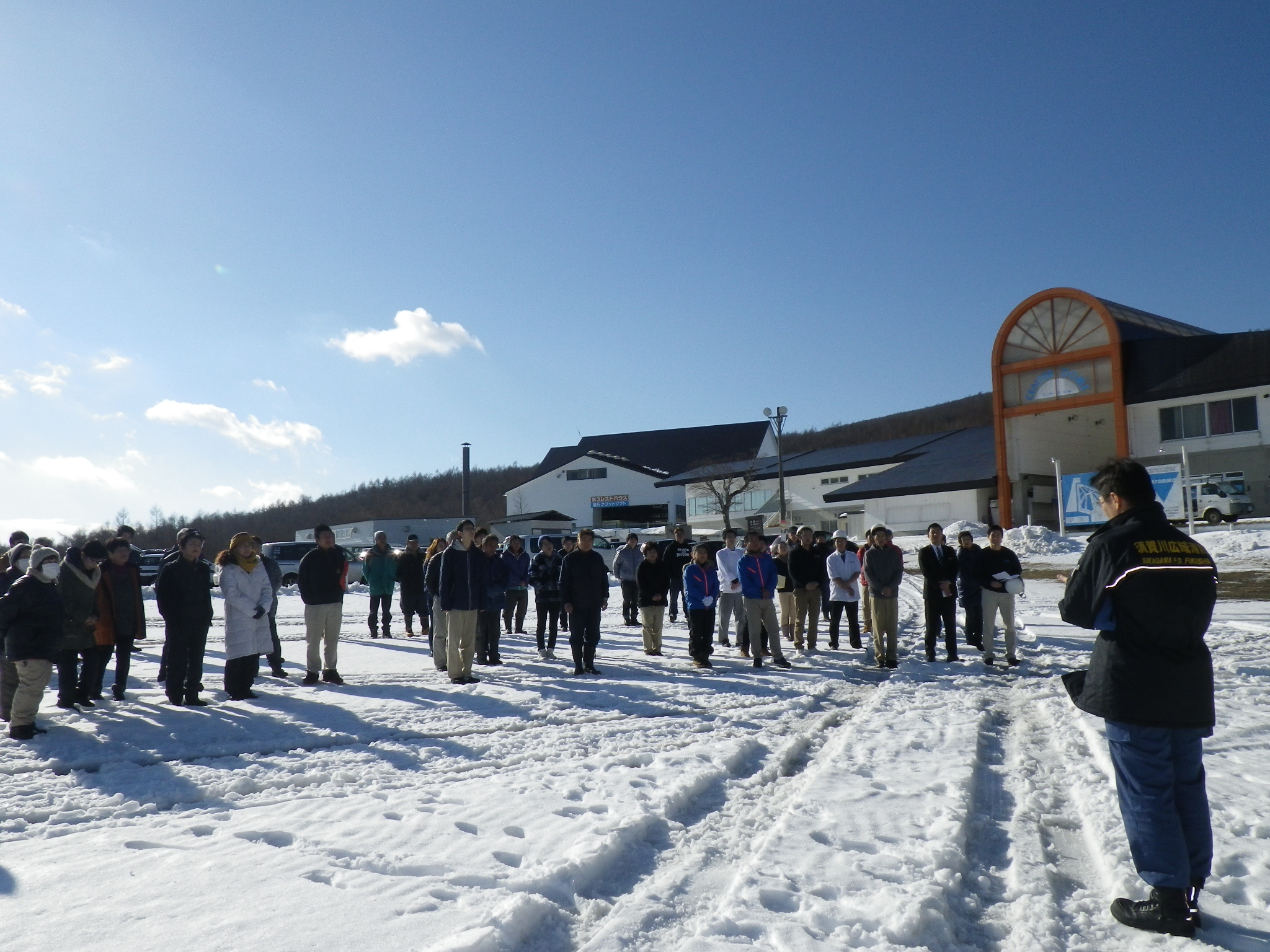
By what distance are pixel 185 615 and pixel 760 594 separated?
20.4 ft

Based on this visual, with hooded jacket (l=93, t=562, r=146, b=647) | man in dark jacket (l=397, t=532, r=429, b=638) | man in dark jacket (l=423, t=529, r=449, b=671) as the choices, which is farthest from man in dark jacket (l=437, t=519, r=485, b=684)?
man in dark jacket (l=397, t=532, r=429, b=638)

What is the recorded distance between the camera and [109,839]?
438cm

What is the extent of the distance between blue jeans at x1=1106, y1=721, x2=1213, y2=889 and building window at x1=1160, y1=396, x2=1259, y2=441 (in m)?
34.0

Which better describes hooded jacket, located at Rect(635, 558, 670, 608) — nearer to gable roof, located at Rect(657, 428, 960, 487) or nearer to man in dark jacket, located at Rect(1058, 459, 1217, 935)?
man in dark jacket, located at Rect(1058, 459, 1217, 935)

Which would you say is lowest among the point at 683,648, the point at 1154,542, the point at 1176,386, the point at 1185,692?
the point at 683,648

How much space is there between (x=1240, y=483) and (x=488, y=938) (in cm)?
3485

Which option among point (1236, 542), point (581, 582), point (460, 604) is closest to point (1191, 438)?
point (1236, 542)

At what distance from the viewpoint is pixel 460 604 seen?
9.59 metres

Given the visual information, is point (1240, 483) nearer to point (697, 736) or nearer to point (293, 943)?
point (697, 736)

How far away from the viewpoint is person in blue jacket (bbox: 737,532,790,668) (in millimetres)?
10531

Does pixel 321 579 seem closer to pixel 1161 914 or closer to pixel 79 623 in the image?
pixel 79 623

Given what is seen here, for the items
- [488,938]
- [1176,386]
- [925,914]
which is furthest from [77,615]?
[1176,386]

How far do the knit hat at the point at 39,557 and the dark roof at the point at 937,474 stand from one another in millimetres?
34144

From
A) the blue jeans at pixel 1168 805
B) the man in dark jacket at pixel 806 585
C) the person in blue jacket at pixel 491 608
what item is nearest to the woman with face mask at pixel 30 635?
the person in blue jacket at pixel 491 608
